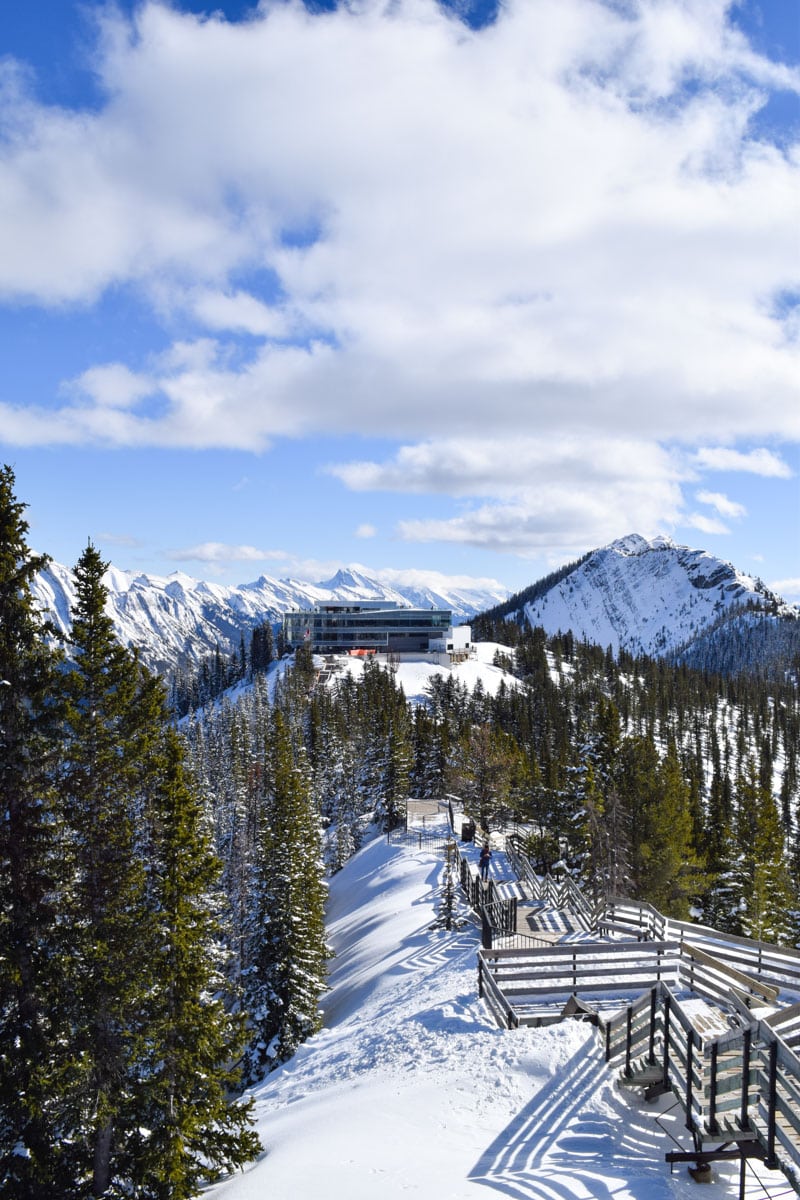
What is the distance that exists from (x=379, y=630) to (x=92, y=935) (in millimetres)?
147781

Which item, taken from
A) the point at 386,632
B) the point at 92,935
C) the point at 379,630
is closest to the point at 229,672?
the point at 379,630

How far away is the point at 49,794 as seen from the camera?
45.1ft

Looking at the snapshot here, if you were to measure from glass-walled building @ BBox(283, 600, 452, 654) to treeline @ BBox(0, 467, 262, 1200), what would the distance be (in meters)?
141

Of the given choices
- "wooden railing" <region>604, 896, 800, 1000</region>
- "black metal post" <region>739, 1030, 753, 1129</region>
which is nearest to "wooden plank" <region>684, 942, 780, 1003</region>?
"wooden railing" <region>604, 896, 800, 1000</region>

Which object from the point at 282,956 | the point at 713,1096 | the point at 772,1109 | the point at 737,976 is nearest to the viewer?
the point at 772,1109

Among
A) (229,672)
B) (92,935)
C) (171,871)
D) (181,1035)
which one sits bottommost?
(229,672)

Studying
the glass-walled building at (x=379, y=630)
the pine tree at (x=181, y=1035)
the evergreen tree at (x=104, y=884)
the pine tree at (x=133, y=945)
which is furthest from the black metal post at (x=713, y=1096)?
the glass-walled building at (x=379, y=630)

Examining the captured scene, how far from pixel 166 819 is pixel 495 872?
25.0 m

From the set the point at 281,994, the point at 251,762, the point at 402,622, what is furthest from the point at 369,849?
the point at 402,622

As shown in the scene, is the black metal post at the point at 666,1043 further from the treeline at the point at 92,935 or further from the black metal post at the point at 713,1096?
the treeline at the point at 92,935

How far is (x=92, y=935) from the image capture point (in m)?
14.2

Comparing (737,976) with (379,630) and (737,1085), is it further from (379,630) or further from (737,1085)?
(379,630)

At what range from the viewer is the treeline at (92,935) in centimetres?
1342

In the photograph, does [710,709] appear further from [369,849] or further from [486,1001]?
[486,1001]
